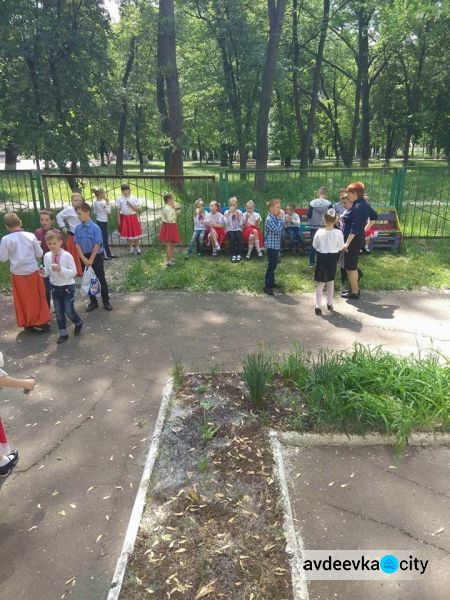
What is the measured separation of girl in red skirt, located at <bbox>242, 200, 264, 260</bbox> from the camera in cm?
961

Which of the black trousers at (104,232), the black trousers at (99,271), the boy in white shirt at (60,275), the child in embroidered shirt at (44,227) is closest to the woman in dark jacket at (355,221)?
the black trousers at (99,271)

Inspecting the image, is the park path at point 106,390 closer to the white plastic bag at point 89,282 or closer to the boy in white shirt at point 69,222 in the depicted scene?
the white plastic bag at point 89,282

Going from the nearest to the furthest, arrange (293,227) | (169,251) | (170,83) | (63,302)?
(63,302) < (169,251) < (293,227) < (170,83)

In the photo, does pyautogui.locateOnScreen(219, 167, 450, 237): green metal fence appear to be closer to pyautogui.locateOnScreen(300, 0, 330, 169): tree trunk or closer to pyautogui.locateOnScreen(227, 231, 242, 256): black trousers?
pyautogui.locateOnScreen(227, 231, 242, 256): black trousers

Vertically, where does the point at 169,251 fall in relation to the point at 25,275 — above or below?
below

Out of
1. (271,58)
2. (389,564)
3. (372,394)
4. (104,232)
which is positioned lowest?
(389,564)

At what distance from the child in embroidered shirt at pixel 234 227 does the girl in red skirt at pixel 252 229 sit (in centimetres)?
14

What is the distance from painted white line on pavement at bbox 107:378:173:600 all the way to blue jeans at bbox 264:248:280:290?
12.0 feet

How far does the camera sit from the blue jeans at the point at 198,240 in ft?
32.0

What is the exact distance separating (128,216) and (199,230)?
1.61m

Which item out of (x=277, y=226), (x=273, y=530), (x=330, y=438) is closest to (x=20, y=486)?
(x=273, y=530)

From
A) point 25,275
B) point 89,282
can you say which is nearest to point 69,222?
point 89,282

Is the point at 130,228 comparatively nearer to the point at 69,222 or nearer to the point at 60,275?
the point at 69,222

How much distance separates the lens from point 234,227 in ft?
31.7
